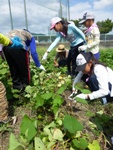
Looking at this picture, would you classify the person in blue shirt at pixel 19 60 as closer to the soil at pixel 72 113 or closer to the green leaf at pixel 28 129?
the soil at pixel 72 113

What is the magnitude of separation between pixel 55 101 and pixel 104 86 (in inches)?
20.2

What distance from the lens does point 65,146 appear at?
5.71 feet

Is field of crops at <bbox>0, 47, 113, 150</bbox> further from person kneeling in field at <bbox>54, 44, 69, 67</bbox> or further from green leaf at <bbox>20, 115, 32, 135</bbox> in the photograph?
person kneeling in field at <bbox>54, 44, 69, 67</bbox>

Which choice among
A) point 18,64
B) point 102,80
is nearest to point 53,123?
point 102,80

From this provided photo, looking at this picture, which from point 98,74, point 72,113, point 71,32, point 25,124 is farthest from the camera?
point 71,32

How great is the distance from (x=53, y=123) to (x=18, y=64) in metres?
0.98

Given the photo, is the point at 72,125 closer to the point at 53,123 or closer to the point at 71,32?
the point at 53,123

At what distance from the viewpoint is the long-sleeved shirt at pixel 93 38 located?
351 cm

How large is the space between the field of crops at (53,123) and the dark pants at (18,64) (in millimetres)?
115

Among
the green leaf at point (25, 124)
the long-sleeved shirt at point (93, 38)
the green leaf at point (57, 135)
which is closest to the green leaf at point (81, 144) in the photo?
the green leaf at point (57, 135)

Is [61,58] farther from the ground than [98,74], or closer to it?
closer to it

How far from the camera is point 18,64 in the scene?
266 cm

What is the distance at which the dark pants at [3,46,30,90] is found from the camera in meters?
2.60

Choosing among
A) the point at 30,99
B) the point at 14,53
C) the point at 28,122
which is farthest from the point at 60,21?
the point at 28,122
